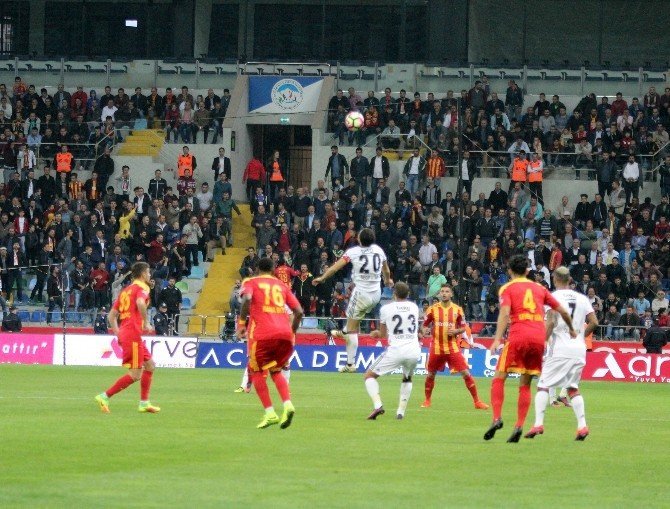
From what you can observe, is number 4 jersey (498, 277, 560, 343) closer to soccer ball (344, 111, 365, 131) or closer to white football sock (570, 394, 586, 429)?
white football sock (570, 394, 586, 429)

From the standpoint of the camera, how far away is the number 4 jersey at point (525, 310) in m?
15.7

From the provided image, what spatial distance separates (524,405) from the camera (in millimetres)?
15594

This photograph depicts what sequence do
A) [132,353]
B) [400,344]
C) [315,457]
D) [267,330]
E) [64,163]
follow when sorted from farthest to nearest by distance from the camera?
1. [64,163]
2. [400,344]
3. [132,353]
4. [267,330]
5. [315,457]

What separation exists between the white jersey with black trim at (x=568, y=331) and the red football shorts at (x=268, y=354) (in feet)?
10.4

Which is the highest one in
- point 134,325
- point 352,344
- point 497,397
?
point 134,325

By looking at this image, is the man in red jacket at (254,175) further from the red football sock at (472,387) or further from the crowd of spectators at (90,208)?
the red football sock at (472,387)

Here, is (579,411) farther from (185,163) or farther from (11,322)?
(185,163)

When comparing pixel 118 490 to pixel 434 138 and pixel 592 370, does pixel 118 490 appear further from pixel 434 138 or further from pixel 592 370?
pixel 434 138

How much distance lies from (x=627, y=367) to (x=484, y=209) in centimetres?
823

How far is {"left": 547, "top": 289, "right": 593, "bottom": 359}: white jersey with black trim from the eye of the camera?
16.8m

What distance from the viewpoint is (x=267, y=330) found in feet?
53.8

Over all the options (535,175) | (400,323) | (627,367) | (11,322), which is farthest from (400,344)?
(535,175)

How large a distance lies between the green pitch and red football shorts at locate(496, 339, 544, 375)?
2.71 feet

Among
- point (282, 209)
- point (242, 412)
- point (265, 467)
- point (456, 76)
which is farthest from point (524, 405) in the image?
point (456, 76)
